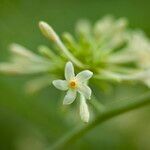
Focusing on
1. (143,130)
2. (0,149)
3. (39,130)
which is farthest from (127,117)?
(0,149)

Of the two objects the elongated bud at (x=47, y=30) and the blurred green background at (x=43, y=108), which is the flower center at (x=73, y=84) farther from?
the blurred green background at (x=43, y=108)

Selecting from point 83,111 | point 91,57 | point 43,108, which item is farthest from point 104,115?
point 43,108

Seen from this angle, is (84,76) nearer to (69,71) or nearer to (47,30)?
(69,71)

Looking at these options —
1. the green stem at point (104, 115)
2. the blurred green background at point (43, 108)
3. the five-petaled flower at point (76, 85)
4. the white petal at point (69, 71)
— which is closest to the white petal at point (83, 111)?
the five-petaled flower at point (76, 85)

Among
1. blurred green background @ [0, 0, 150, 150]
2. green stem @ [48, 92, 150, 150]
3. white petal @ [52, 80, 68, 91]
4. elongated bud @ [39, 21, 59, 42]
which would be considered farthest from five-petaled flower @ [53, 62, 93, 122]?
blurred green background @ [0, 0, 150, 150]

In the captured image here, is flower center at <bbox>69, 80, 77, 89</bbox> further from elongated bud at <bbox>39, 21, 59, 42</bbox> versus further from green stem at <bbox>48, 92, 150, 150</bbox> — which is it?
green stem at <bbox>48, 92, 150, 150</bbox>
